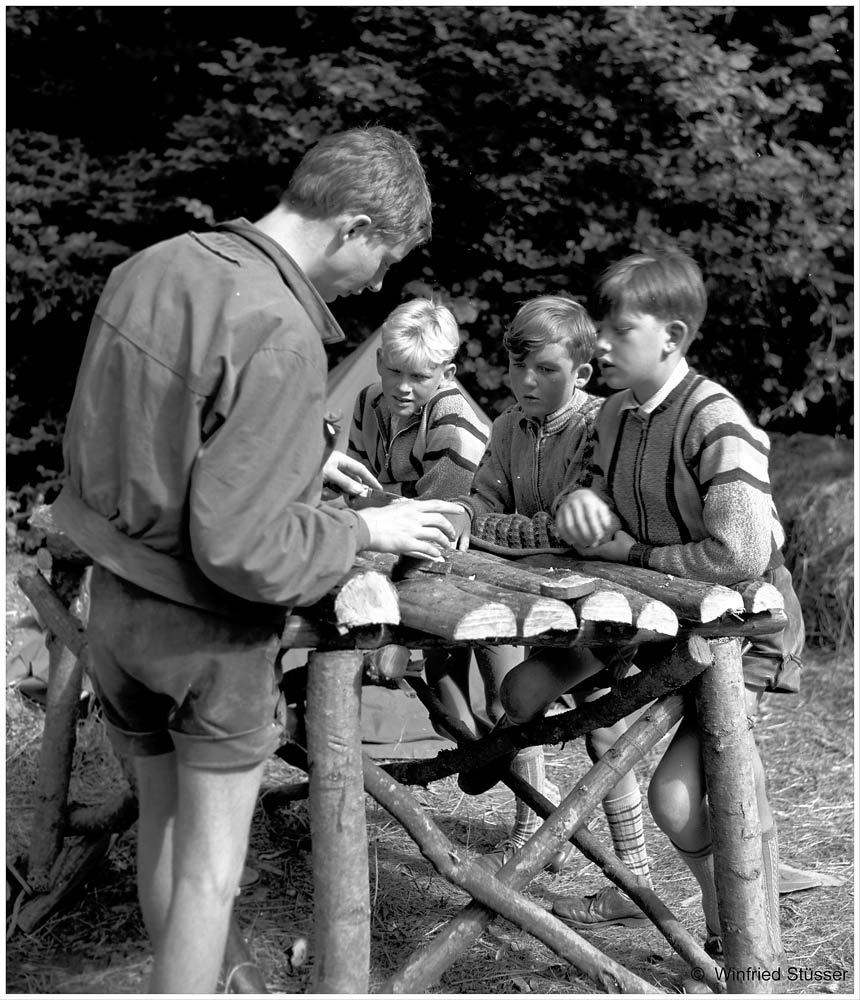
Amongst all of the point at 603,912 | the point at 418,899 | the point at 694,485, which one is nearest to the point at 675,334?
the point at 694,485

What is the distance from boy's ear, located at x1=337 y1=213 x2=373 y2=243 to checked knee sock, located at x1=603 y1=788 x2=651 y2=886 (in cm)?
187

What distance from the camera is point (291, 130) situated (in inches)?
255

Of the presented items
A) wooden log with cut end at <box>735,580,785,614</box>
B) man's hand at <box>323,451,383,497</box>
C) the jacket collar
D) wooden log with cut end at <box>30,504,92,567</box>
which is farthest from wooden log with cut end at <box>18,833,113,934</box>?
wooden log with cut end at <box>735,580,785,614</box>

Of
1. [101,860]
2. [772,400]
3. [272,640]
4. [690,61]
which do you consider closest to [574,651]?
[272,640]

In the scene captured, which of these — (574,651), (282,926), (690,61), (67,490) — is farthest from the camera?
(690,61)

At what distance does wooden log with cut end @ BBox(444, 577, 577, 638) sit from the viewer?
2377 mm

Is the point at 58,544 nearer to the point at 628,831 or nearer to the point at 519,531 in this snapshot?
the point at 519,531

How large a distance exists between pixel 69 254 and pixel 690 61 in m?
3.87

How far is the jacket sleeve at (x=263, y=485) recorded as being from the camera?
205 centimetres

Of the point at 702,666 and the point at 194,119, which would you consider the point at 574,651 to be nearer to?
the point at 702,666

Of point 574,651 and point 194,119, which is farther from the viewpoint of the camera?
point 194,119

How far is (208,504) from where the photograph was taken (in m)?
2.04

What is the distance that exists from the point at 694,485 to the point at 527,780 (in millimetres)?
1300

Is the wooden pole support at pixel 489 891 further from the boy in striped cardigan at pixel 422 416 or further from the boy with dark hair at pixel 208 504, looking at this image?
the boy in striped cardigan at pixel 422 416
